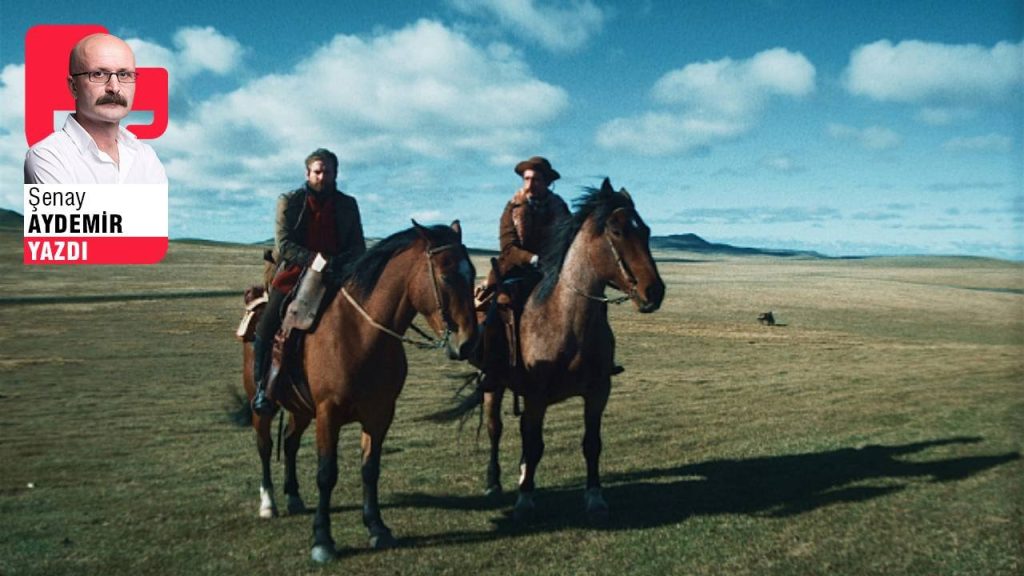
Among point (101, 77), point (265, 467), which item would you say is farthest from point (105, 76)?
point (265, 467)

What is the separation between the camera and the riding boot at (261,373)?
23.9ft

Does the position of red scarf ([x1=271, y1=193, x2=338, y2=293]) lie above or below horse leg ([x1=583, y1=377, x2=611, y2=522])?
above

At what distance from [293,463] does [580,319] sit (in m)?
3.76

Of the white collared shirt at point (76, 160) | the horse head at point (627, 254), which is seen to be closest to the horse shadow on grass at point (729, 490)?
the horse head at point (627, 254)

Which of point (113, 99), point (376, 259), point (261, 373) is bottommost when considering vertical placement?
point (261, 373)

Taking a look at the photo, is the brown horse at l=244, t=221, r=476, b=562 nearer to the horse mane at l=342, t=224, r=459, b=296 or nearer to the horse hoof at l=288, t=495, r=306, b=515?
the horse mane at l=342, t=224, r=459, b=296

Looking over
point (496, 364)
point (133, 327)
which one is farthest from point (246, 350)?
point (133, 327)

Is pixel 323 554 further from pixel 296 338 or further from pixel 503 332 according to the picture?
pixel 503 332

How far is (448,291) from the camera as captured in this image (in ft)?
20.6

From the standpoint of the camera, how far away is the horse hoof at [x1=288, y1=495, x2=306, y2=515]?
319 inches

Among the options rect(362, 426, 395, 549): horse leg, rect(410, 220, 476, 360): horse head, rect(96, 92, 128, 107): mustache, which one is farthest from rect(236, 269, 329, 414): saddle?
rect(96, 92, 128, 107): mustache

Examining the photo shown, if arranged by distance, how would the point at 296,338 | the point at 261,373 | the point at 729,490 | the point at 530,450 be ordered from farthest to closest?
the point at 729,490, the point at 530,450, the point at 261,373, the point at 296,338

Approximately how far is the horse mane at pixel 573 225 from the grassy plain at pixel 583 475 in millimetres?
2612

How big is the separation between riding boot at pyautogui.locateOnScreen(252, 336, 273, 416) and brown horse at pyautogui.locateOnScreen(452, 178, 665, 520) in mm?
2656
